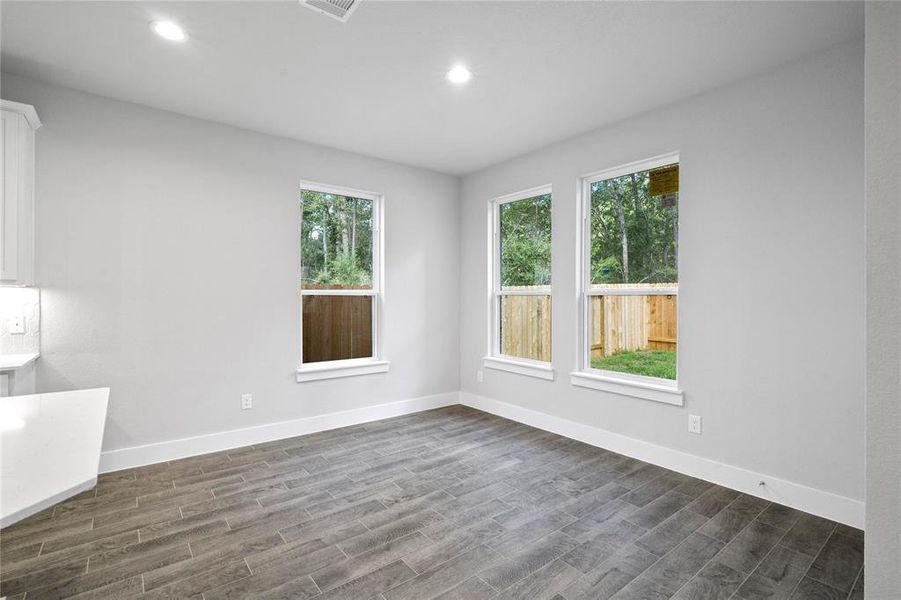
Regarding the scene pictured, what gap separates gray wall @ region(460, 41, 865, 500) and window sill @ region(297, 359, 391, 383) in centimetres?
224

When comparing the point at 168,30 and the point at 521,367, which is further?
the point at 521,367

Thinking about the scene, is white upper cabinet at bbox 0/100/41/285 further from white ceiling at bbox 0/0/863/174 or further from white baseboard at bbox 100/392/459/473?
white baseboard at bbox 100/392/459/473

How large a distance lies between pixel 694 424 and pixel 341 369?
2995mm

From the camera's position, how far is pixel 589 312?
12.8 ft

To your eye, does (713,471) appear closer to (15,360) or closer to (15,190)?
(15,360)

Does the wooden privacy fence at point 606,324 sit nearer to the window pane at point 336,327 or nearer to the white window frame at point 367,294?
the white window frame at point 367,294

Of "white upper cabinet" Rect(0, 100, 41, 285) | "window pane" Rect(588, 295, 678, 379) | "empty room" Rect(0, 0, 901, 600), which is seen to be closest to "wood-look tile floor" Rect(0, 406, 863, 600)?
"empty room" Rect(0, 0, 901, 600)

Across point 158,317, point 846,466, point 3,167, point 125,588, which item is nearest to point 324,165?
point 158,317

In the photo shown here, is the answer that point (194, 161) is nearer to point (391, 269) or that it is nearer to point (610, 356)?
point (391, 269)

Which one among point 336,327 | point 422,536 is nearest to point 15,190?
point 336,327

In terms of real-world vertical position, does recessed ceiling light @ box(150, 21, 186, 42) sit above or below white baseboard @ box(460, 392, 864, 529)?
above

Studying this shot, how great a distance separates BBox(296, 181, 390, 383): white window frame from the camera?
13.5ft

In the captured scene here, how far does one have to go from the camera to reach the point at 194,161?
3.49 meters

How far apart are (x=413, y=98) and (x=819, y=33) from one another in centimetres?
237
